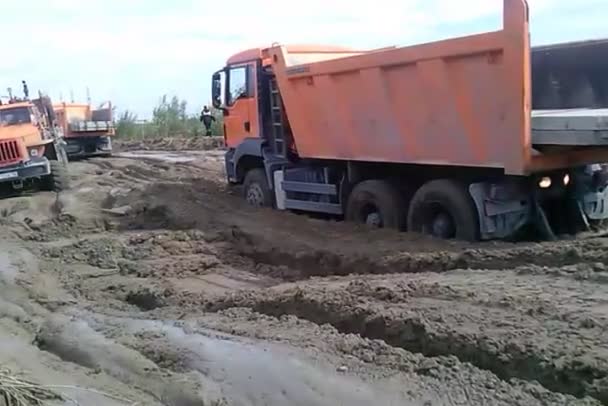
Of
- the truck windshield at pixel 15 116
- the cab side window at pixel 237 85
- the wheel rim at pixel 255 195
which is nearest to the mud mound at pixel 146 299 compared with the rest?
the wheel rim at pixel 255 195

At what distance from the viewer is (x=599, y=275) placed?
5.98 metres

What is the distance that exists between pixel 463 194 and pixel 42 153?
10.8 meters

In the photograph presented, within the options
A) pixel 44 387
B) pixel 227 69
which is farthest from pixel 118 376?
pixel 227 69

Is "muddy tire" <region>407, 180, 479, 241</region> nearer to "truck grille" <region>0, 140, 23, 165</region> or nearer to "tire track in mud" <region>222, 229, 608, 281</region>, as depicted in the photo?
"tire track in mud" <region>222, 229, 608, 281</region>

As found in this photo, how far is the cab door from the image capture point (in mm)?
11766

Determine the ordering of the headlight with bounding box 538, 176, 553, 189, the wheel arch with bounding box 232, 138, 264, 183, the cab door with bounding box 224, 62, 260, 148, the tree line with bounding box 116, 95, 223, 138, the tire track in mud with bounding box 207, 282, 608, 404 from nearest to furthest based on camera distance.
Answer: the tire track in mud with bounding box 207, 282, 608, 404
the headlight with bounding box 538, 176, 553, 189
the cab door with bounding box 224, 62, 260, 148
the wheel arch with bounding box 232, 138, 264, 183
the tree line with bounding box 116, 95, 223, 138

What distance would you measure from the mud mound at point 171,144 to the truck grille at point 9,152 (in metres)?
13.4

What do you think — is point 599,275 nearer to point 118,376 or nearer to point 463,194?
point 463,194

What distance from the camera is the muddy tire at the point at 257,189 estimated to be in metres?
12.0

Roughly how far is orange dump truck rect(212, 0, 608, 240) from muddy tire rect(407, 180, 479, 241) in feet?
0.05

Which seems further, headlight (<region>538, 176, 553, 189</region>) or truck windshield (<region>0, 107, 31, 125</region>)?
truck windshield (<region>0, 107, 31, 125</region>)

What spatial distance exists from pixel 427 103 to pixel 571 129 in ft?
5.83

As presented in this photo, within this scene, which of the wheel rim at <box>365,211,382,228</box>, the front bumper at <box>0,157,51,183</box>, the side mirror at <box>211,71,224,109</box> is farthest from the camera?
the front bumper at <box>0,157,51,183</box>

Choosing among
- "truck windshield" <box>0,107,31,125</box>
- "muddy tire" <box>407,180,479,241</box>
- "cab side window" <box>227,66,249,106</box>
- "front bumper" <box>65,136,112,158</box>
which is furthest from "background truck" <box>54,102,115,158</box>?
"muddy tire" <box>407,180,479,241</box>
